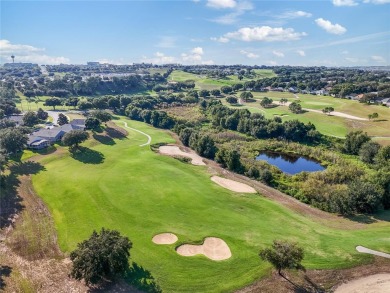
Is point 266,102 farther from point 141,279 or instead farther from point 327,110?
Result: point 141,279

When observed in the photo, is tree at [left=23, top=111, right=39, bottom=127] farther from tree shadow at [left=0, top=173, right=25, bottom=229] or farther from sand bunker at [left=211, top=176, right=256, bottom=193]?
sand bunker at [left=211, top=176, right=256, bottom=193]

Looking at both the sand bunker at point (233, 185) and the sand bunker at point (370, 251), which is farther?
the sand bunker at point (233, 185)

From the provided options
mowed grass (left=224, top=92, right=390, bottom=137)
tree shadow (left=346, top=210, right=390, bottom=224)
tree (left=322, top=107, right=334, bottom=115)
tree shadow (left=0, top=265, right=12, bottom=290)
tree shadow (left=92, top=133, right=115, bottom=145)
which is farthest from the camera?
tree (left=322, top=107, right=334, bottom=115)

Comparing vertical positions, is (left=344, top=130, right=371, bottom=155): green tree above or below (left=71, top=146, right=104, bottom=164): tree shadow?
above

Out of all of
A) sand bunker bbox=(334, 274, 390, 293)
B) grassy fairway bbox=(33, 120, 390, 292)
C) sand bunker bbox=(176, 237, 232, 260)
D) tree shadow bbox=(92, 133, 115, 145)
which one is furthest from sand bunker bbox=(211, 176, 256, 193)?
tree shadow bbox=(92, 133, 115, 145)

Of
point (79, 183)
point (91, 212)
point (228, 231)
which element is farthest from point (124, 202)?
point (228, 231)

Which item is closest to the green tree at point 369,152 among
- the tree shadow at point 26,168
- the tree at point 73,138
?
the tree at point 73,138

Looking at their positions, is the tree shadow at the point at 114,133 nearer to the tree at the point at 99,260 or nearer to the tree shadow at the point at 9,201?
the tree shadow at the point at 9,201
